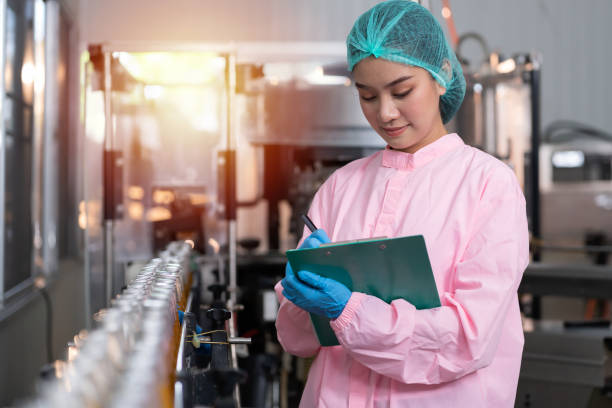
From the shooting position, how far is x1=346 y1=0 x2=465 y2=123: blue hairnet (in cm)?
100

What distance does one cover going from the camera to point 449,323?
0.88 m

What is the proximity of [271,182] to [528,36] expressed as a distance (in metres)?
3.01

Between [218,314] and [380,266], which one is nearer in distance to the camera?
[380,266]

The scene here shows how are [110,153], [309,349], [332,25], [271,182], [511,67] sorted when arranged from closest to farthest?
[309,349] < [110,153] < [271,182] < [511,67] < [332,25]

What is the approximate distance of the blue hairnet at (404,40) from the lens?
3.29 ft

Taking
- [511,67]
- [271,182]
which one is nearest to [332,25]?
[511,67]

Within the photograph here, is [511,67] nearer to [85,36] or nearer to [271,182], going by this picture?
[271,182]

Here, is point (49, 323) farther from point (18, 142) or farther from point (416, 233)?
point (416, 233)

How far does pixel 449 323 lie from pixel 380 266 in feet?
0.43

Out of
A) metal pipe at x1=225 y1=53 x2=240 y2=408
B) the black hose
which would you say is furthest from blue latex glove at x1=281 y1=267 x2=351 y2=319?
the black hose

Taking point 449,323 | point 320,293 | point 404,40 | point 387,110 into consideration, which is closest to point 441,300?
point 449,323

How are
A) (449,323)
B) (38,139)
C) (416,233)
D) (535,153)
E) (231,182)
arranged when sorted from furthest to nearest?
(535,153), (38,139), (231,182), (416,233), (449,323)

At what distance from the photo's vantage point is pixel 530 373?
1948mm

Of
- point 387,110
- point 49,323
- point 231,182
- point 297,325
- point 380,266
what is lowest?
point 49,323
